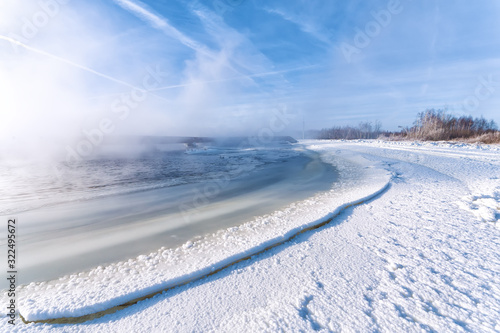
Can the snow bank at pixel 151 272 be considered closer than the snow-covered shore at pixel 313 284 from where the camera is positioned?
No

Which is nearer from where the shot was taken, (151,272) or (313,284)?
(313,284)

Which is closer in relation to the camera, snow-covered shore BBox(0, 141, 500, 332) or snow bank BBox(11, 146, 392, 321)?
snow-covered shore BBox(0, 141, 500, 332)

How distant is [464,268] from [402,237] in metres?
0.78

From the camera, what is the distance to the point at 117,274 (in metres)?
2.51

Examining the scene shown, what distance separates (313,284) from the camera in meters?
2.14

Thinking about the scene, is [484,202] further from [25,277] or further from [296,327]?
[25,277]

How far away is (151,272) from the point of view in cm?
246

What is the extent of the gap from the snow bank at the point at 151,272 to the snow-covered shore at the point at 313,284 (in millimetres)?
13

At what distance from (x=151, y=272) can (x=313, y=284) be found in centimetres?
195

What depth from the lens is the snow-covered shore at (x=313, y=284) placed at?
5.62ft

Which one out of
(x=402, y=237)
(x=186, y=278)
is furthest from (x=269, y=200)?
(x=186, y=278)

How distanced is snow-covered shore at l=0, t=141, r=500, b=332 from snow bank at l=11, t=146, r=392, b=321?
0.04 feet

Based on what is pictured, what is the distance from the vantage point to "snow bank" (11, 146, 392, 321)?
76.3 inches

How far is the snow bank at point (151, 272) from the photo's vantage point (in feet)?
6.36
